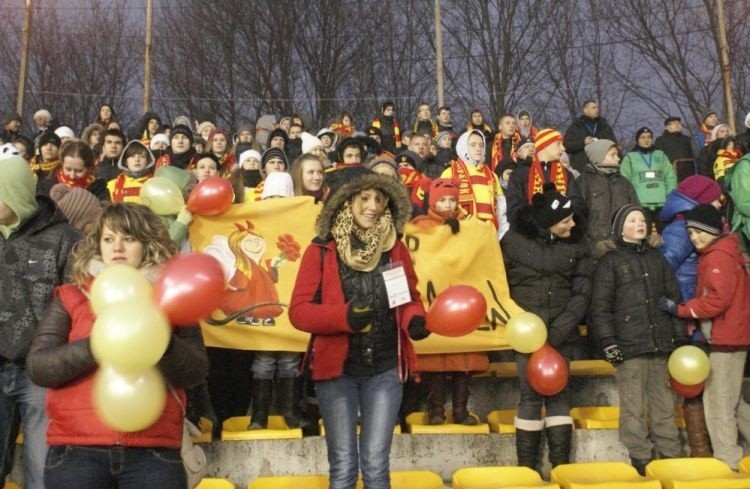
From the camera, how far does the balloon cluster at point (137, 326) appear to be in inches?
114

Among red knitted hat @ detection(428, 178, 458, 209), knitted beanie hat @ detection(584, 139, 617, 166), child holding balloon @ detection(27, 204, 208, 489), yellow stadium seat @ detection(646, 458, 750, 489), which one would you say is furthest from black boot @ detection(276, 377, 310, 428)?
knitted beanie hat @ detection(584, 139, 617, 166)

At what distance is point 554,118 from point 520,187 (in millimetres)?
23157

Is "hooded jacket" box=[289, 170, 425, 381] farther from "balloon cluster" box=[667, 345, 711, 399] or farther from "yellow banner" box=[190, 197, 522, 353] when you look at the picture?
"balloon cluster" box=[667, 345, 711, 399]

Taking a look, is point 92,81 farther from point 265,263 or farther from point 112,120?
point 265,263

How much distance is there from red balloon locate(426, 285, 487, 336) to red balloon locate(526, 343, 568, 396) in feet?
4.27

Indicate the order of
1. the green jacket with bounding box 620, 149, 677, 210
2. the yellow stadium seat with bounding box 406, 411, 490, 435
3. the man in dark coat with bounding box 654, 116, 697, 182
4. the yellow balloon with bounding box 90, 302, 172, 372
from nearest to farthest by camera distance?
the yellow balloon with bounding box 90, 302, 172, 372 → the yellow stadium seat with bounding box 406, 411, 490, 435 → the green jacket with bounding box 620, 149, 677, 210 → the man in dark coat with bounding box 654, 116, 697, 182

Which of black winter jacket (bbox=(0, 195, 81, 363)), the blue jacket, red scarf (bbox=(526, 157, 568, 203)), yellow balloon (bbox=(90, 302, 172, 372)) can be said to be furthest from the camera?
red scarf (bbox=(526, 157, 568, 203))

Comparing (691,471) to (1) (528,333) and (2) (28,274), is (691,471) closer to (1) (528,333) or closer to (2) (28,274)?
(1) (528,333)

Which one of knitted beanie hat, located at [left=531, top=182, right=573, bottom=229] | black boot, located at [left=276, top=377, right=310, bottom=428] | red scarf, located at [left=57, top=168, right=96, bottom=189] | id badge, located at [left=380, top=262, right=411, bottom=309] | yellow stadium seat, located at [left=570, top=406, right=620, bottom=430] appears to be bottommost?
yellow stadium seat, located at [left=570, top=406, right=620, bottom=430]

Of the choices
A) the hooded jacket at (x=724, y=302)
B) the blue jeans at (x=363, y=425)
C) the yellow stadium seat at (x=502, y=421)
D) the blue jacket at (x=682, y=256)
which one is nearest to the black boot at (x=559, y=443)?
the yellow stadium seat at (x=502, y=421)

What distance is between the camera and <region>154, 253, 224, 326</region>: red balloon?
3.05m

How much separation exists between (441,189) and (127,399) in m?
4.19

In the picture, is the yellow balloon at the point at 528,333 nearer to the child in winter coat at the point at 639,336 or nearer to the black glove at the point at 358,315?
the child in winter coat at the point at 639,336

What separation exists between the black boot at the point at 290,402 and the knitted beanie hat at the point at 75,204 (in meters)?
1.93
